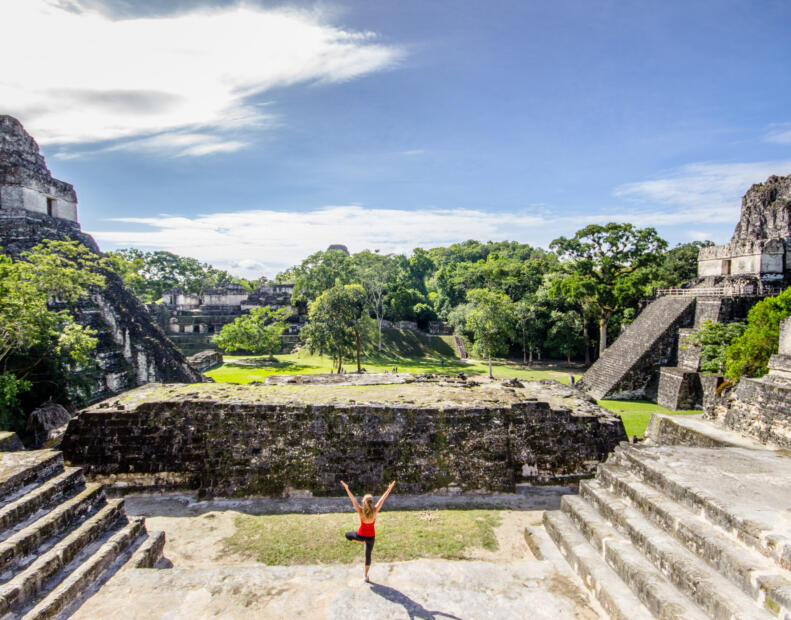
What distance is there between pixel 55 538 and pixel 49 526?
13 centimetres

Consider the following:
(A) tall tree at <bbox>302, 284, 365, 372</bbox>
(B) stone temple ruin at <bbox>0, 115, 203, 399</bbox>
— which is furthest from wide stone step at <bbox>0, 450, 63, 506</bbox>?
(A) tall tree at <bbox>302, 284, 365, 372</bbox>

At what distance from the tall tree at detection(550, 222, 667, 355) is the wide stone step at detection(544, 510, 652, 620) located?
666 inches

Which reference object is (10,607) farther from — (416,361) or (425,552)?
(416,361)

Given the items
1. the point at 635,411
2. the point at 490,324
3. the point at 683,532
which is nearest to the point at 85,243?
the point at 490,324

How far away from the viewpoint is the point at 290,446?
706 centimetres

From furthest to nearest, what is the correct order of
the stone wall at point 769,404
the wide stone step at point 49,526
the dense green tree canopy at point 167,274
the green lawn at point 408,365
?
the dense green tree canopy at point 167,274 < the green lawn at point 408,365 < the stone wall at point 769,404 < the wide stone step at point 49,526

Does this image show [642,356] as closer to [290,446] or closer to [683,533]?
[683,533]

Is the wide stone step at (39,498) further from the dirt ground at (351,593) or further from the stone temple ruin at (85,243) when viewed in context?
the stone temple ruin at (85,243)

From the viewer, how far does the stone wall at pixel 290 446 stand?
22.9ft

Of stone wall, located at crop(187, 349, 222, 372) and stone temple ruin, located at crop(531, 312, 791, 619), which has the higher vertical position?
stone temple ruin, located at crop(531, 312, 791, 619)

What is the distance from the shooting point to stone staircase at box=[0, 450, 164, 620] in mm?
3711

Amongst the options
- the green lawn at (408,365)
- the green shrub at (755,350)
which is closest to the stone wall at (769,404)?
the green shrub at (755,350)

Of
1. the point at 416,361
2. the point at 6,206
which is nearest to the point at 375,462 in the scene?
the point at 6,206

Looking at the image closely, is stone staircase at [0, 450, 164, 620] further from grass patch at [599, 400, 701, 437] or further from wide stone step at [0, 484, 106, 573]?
grass patch at [599, 400, 701, 437]
